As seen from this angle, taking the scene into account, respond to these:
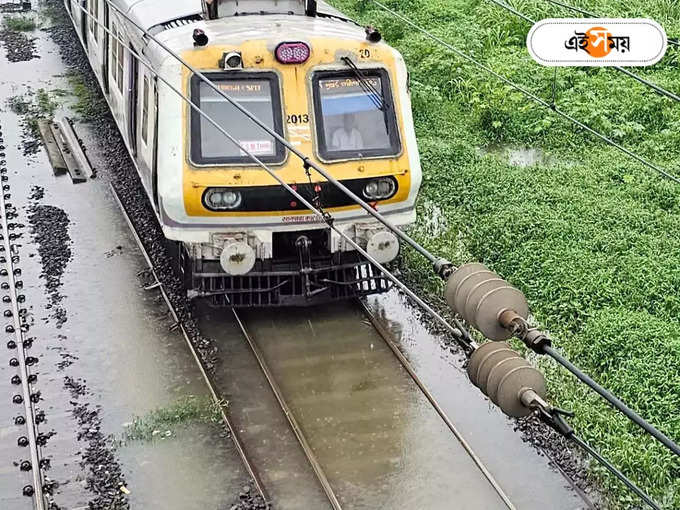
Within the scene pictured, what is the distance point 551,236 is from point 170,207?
4.64 m

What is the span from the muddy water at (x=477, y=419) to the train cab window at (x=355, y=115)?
1957 millimetres

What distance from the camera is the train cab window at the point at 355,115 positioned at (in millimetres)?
9500

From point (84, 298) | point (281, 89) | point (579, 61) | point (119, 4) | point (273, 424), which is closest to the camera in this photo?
point (579, 61)

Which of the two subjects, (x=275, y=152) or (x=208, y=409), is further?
(x=275, y=152)

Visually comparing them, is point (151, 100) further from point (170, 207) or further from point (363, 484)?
point (363, 484)

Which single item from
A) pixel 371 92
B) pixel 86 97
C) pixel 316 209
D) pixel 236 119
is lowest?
pixel 86 97

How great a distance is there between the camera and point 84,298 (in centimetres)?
1090

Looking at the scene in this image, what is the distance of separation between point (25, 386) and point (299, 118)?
11.7ft

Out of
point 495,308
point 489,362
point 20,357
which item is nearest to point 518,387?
point 489,362

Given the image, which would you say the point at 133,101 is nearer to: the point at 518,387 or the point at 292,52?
the point at 292,52

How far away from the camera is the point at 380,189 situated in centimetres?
959

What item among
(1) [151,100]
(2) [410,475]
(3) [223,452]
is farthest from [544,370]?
(1) [151,100]

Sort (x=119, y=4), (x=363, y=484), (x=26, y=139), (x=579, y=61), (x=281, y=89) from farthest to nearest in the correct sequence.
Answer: (x=26, y=139) → (x=119, y=4) → (x=281, y=89) → (x=363, y=484) → (x=579, y=61)

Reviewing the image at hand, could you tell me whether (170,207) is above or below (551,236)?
above
